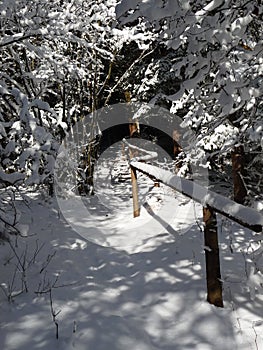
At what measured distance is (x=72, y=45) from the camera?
365 inches

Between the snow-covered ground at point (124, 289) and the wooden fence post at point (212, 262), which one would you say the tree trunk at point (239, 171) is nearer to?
the snow-covered ground at point (124, 289)

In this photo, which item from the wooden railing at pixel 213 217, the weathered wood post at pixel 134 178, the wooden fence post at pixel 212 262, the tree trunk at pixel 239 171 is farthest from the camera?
the tree trunk at pixel 239 171

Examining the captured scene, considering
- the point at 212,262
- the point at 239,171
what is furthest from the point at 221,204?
the point at 239,171

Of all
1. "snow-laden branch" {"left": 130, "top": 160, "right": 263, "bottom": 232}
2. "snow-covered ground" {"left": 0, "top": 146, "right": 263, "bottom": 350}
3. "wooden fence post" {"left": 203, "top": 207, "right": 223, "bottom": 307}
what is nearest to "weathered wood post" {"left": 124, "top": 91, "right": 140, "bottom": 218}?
"snow-covered ground" {"left": 0, "top": 146, "right": 263, "bottom": 350}

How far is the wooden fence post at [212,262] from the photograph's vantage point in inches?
137

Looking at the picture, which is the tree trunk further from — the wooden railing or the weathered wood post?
the wooden railing

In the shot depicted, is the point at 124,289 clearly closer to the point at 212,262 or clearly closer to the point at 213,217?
the point at 212,262

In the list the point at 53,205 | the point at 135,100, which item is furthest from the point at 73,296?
the point at 135,100

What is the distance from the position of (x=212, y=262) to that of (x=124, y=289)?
45.3 inches

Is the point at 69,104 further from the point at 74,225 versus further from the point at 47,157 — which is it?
the point at 47,157

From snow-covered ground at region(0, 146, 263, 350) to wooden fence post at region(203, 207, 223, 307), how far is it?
125 millimetres

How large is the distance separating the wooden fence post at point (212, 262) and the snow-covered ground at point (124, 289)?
125mm

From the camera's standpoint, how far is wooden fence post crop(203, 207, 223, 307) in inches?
137

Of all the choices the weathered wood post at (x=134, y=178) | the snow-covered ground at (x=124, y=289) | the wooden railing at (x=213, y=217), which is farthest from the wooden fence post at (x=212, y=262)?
the weathered wood post at (x=134, y=178)
